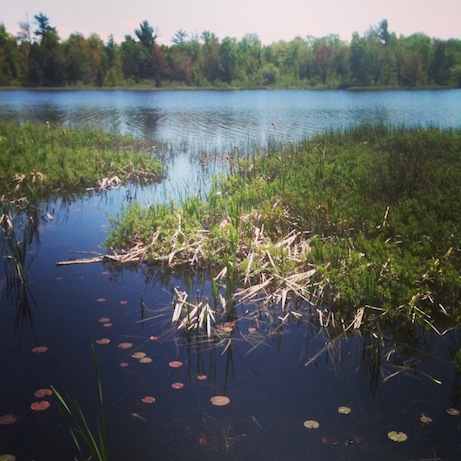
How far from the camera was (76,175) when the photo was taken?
10.6 m

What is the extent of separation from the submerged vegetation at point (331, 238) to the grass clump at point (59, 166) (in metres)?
2.98

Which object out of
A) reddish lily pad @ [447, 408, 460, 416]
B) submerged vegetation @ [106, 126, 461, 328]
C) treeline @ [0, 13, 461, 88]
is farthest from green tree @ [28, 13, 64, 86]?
reddish lily pad @ [447, 408, 460, 416]

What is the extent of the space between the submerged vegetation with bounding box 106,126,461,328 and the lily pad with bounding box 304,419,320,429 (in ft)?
4.97

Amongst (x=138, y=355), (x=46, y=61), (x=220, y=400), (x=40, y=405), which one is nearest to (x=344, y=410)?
(x=220, y=400)

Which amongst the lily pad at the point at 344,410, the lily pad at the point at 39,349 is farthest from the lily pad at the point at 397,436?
the lily pad at the point at 39,349

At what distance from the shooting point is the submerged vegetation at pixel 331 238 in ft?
16.1

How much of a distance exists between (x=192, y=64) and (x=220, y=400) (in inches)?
2343

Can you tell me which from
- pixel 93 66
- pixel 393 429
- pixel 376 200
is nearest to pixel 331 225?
pixel 376 200

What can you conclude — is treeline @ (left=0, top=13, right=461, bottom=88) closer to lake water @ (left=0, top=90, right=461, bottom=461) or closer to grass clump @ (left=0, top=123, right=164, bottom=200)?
grass clump @ (left=0, top=123, right=164, bottom=200)

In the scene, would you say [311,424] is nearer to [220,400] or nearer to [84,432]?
[220,400]

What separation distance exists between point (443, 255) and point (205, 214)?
342 centimetres

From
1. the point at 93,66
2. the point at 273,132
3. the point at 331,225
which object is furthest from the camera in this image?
the point at 93,66

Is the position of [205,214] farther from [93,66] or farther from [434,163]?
[93,66]

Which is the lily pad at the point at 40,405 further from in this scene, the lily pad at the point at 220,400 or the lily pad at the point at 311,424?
the lily pad at the point at 311,424
